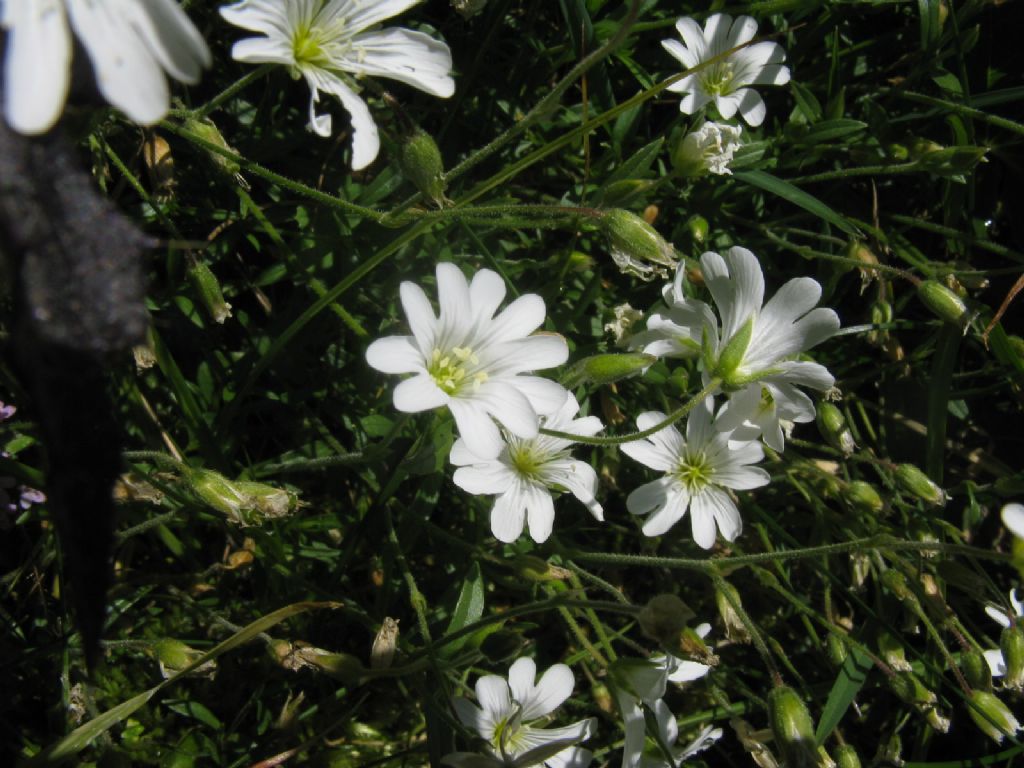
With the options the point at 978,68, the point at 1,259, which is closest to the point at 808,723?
the point at 1,259

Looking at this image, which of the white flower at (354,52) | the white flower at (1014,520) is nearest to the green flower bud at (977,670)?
the white flower at (1014,520)

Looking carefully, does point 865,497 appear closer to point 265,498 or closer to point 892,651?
point 892,651

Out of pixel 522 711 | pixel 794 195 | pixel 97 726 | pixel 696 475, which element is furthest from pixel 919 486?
pixel 97 726

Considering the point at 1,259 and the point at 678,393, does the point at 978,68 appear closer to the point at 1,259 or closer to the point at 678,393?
the point at 678,393

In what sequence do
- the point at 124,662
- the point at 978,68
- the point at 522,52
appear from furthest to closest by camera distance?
the point at 978,68 → the point at 522,52 → the point at 124,662

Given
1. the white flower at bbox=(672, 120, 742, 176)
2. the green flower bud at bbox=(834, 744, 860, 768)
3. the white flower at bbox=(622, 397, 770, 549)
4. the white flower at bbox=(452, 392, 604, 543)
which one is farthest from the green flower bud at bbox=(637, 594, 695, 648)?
the white flower at bbox=(672, 120, 742, 176)

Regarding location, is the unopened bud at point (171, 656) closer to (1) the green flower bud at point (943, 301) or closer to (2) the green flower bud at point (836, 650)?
(2) the green flower bud at point (836, 650)

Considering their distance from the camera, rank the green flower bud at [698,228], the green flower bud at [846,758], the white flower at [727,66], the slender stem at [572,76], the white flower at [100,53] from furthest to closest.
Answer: the green flower bud at [698,228] < the white flower at [727,66] < the green flower bud at [846,758] < the slender stem at [572,76] < the white flower at [100,53]
